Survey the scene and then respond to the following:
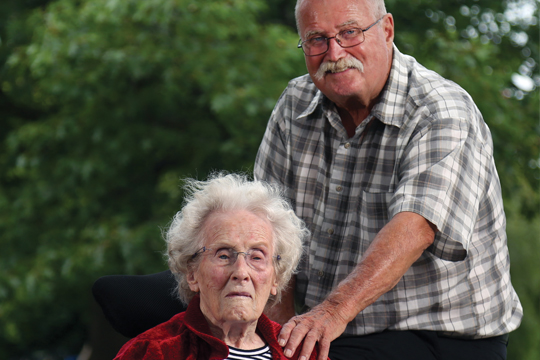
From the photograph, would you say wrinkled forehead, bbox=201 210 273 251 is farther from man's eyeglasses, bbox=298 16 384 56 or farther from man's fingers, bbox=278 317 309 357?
man's eyeglasses, bbox=298 16 384 56

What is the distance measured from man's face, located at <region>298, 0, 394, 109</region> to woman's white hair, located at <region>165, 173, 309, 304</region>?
0.55m

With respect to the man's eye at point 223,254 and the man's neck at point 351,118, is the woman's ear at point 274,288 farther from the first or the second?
the man's neck at point 351,118

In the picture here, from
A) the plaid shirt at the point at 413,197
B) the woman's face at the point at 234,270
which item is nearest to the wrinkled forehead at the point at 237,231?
the woman's face at the point at 234,270

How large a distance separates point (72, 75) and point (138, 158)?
0.91 m

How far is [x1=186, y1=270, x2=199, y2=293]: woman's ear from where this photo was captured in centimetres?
189

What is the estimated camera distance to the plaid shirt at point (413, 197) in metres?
2.10

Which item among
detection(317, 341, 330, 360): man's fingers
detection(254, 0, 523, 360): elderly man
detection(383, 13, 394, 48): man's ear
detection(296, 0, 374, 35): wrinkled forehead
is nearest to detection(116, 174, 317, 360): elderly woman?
detection(317, 341, 330, 360): man's fingers

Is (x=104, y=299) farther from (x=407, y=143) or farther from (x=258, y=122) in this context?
(x=258, y=122)

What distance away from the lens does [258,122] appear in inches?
207

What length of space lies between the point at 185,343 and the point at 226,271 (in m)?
0.22

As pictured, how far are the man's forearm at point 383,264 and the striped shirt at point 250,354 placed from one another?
0.68 ft

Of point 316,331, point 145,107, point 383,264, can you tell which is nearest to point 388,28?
point 383,264

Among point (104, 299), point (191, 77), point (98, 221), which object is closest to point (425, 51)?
point (191, 77)

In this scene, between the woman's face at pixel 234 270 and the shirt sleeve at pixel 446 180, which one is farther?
the shirt sleeve at pixel 446 180
